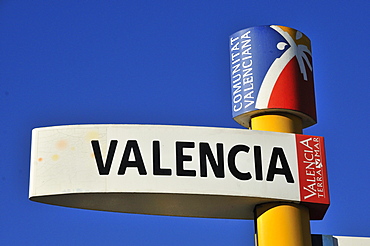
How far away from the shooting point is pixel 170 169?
14945 mm

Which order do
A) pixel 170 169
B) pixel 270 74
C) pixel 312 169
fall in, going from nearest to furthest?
pixel 170 169
pixel 312 169
pixel 270 74

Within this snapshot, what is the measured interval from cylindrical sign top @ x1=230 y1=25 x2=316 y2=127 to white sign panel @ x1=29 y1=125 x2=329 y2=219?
800 mm

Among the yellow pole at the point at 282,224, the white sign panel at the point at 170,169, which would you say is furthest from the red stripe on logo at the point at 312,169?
the yellow pole at the point at 282,224

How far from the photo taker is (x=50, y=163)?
48.5 feet

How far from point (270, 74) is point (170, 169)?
2.92 metres

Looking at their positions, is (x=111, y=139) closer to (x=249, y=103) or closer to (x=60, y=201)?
(x=60, y=201)

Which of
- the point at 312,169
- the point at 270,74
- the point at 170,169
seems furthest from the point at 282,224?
the point at 270,74

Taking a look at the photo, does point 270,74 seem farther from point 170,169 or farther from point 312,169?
point 170,169

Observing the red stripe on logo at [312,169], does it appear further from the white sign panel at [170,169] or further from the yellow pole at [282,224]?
the yellow pole at [282,224]

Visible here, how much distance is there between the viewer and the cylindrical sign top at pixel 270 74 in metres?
16.2

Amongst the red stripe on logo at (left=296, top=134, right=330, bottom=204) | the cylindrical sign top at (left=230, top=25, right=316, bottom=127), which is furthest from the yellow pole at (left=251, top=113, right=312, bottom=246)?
the cylindrical sign top at (left=230, top=25, right=316, bottom=127)

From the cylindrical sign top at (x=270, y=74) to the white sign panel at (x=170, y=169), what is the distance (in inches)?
31.5

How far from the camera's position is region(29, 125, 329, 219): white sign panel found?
48.4 ft

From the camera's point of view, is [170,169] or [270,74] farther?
[270,74]
